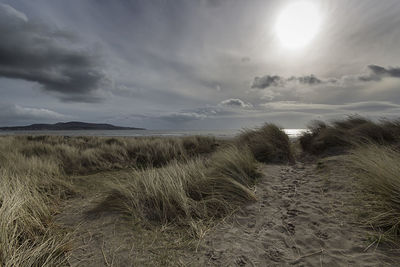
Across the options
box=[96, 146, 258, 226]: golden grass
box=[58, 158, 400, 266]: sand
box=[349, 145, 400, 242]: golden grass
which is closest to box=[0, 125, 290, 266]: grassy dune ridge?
box=[96, 146, 258, 226]: golden grass

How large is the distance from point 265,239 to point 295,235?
37cm

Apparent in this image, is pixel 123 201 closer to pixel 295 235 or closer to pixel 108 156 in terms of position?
pixel 295 235

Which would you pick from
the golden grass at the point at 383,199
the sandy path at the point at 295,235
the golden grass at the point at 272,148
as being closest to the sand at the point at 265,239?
the sandy path at the point at 295,235

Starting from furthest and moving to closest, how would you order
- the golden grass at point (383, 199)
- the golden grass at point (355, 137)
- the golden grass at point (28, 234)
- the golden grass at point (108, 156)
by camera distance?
the golden grass at point (108, 156), the golden grass at point (355, 137), the golden grass at point (383, 199), the golden grass at point (28, 234)

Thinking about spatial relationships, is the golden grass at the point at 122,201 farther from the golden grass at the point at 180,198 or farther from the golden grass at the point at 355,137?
the golden grass at the point at 355,137

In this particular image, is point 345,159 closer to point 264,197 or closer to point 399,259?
point 264,197

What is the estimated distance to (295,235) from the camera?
6.87 ft

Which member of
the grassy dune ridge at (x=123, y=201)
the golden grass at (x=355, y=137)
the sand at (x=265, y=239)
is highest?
the golden grass at (x=355, y=137)

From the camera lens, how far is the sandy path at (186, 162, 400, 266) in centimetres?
170

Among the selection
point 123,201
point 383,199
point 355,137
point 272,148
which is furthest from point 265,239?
point 355,137

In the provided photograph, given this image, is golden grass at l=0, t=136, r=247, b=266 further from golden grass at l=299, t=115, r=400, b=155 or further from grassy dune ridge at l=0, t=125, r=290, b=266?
golden grass at l=299, t=115, r=400, b=155

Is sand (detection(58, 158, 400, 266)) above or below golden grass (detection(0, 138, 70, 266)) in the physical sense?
below

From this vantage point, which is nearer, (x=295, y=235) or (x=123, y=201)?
(x=295, y=235)

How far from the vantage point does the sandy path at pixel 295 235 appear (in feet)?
5.58
